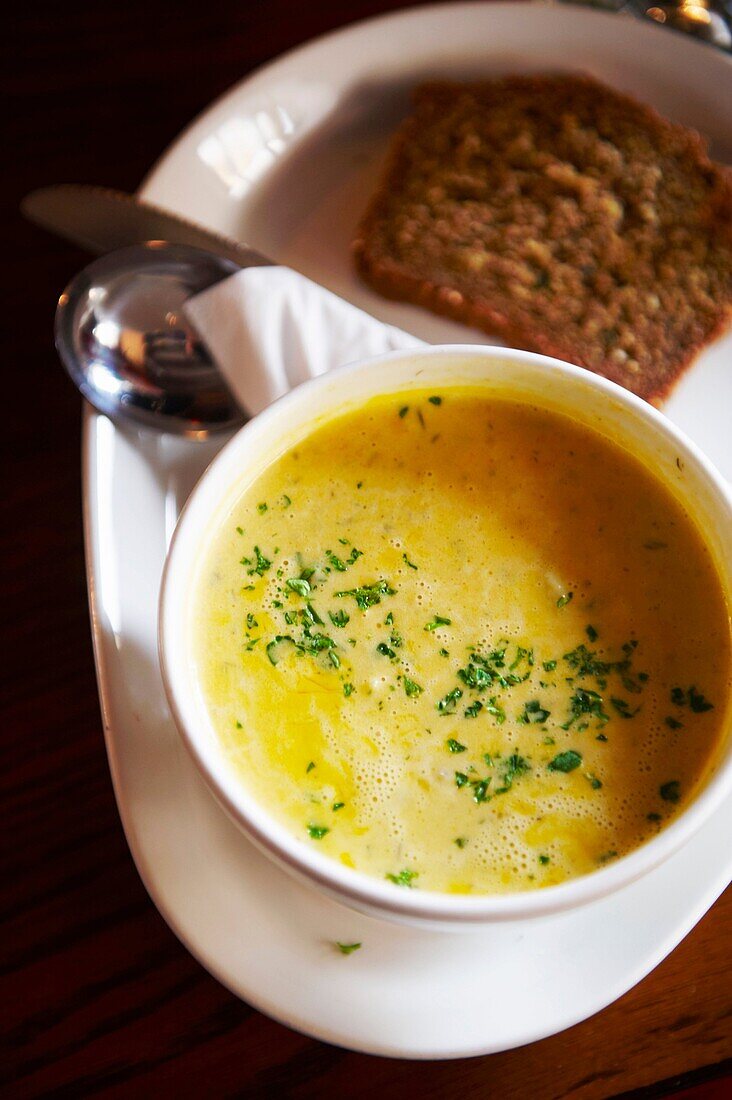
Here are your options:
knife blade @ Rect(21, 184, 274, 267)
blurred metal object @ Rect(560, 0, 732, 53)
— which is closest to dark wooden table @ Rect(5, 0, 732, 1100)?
knife blade @ Rect(21, 184, 274, 267)

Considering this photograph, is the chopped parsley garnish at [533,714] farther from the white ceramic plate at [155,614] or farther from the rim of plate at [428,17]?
the rim of plate at [428,17]

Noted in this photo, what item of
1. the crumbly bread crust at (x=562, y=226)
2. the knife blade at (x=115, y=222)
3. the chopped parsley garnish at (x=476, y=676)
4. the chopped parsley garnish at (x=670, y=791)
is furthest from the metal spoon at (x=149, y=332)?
the chopped parsley garnish at (x=670, y=791)

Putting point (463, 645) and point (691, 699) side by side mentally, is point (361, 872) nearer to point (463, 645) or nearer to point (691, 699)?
point (463, 645)

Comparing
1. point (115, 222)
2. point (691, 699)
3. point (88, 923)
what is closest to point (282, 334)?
point (115, 222)

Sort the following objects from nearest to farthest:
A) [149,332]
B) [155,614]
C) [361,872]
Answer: [361,872] < [155,614] < [149,332]

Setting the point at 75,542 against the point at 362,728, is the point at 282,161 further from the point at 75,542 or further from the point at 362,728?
the point at 362,728

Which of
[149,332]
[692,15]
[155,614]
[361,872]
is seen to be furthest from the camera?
[692,15]

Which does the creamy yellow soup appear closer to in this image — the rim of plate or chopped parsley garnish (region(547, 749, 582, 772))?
chopped parsley garnish (region(547, 749, 582, 772))
